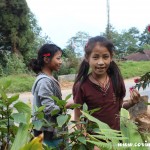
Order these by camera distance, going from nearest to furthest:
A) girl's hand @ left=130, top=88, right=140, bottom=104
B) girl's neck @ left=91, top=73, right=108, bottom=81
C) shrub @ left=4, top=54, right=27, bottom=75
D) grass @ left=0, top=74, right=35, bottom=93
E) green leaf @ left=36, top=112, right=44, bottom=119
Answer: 1. green leaf @ left=36, top=112, right=44, bottom=119
2. girl's hand @ left=130, top=88, right=140, bottom=104
3. girl's neck @ left=91, top=73, right=108, bottom=81
4. grass @ left=0, top=74, right=35, bottom=93
5. shrub @ left=4, top=54, right=27, bottom=75

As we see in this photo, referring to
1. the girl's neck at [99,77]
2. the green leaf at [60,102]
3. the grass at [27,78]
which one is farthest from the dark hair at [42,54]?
the grass at [27,78]

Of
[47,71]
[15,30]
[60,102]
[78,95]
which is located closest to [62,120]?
[60,102]

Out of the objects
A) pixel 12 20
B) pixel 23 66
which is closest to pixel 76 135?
pixel 23 66

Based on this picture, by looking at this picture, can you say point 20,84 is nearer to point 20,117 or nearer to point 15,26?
point 15,26

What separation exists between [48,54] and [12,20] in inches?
573

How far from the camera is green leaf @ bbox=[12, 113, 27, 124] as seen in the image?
987mm

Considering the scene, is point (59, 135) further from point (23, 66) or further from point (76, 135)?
point (23, 66)

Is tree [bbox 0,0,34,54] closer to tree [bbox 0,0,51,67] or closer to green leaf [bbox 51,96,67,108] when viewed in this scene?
tree [bbox 0,0,51,67]

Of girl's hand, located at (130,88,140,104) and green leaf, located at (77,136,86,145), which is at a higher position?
girl's hand, located at (130,88,140,104)

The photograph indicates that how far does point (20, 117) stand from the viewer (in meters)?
1.01

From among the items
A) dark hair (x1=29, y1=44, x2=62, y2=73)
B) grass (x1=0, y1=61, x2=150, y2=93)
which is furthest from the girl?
grass (x1=0, y1=61, x2=150, y2=93)

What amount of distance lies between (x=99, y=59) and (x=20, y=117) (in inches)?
32.9

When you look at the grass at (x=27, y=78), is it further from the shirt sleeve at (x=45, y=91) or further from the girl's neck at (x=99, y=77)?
the girl's neck at (x=99, y=77)

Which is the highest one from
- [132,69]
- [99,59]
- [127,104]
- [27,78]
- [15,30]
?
[15,30]
